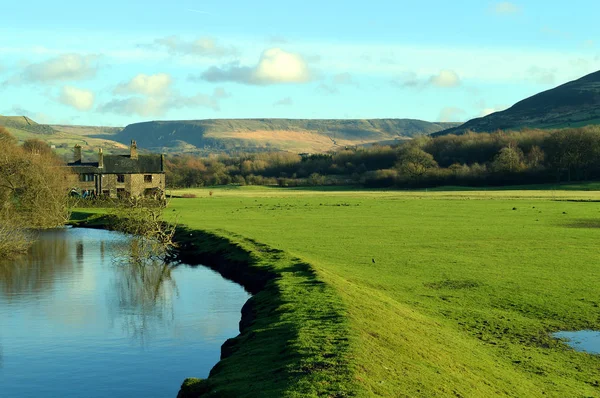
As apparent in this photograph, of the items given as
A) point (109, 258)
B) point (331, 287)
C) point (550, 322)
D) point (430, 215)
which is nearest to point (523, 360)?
point (550, 322)

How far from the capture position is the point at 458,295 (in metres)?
33.1

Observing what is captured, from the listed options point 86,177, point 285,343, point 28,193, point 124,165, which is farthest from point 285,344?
point 124,165

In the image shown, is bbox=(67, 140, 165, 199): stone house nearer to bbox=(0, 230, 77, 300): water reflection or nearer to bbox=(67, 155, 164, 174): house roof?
bbox=(67, 155, 164, 174): house roof

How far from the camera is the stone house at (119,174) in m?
120

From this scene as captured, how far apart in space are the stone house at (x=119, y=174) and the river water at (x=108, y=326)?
70371 mm

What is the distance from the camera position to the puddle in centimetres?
2499

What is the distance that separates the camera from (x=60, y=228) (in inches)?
3174

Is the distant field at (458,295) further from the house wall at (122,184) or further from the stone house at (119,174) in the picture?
the stone house at (119,174)

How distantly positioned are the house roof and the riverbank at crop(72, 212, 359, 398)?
84.0 meters

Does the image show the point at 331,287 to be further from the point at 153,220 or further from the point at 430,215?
the point at 430,215

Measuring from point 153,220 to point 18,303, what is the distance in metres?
21.0

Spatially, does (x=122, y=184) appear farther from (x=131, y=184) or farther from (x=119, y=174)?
(x=119, y=174)

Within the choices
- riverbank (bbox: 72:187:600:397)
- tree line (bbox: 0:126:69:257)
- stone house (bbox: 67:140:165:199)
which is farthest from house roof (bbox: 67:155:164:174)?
riverbank (bbox: 72:187:600:397)

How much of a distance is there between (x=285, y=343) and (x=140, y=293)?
1914 centimetres
